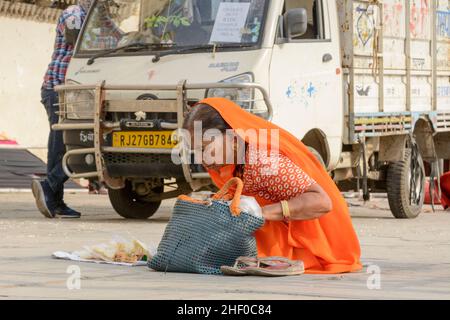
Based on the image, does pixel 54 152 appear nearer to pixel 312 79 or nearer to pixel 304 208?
pixel 312 79

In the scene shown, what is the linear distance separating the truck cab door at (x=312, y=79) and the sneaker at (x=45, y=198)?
8.09ft

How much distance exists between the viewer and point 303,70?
12.6 meters

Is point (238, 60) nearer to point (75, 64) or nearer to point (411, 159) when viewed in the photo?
point (75, 64)

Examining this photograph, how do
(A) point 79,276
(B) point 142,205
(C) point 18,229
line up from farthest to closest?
(B) point 142,205 < (C) point 18,229 < (A) point 79,276

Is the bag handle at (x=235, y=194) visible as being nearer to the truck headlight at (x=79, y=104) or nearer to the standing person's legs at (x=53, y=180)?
the truck headlight at (x=79, y=104)

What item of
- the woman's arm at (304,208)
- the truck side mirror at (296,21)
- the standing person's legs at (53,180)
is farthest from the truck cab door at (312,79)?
the woman's arm at (304,208)

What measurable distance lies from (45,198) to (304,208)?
20.2ft

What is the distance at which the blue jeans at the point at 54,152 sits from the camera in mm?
13391

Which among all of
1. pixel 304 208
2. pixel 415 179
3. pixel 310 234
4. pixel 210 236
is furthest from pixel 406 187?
pixel 210 236

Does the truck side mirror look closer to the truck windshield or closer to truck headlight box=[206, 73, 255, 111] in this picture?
the truck windshield

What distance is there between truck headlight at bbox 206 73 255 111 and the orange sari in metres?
4.10

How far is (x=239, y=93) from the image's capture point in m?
11.9
